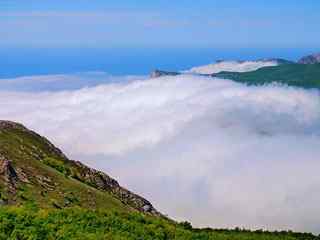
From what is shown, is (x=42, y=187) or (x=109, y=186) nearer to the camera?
(x=42, y=187)

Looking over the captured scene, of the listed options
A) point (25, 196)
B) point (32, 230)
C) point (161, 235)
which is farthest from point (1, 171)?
point (32, 230)

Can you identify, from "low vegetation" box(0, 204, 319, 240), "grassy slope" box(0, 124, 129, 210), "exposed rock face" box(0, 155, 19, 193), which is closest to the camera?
"low vegetation" box(0, 204, 319, 240)

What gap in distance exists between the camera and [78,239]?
3631 centimetres

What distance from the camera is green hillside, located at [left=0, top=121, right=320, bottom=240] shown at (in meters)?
38.0

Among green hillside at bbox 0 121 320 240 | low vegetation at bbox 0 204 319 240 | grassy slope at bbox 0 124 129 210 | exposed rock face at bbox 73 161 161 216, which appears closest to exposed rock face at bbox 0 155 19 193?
green hillside at bbox 0 121 320 240

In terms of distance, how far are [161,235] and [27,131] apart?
142 ft

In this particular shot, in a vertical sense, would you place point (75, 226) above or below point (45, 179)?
below

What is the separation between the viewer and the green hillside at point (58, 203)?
3797 cm

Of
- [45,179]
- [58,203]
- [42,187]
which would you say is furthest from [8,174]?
[45,179]

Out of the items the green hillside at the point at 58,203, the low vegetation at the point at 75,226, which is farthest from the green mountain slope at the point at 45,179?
the low vegetation at the point at 75,226

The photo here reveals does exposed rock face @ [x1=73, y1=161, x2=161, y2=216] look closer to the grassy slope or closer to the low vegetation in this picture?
the grassy slope

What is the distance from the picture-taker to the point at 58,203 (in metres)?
55.3

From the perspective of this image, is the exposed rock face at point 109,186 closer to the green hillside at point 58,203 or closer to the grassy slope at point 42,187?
the green hillside at point 58,203

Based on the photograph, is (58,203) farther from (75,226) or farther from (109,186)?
(109,186)
